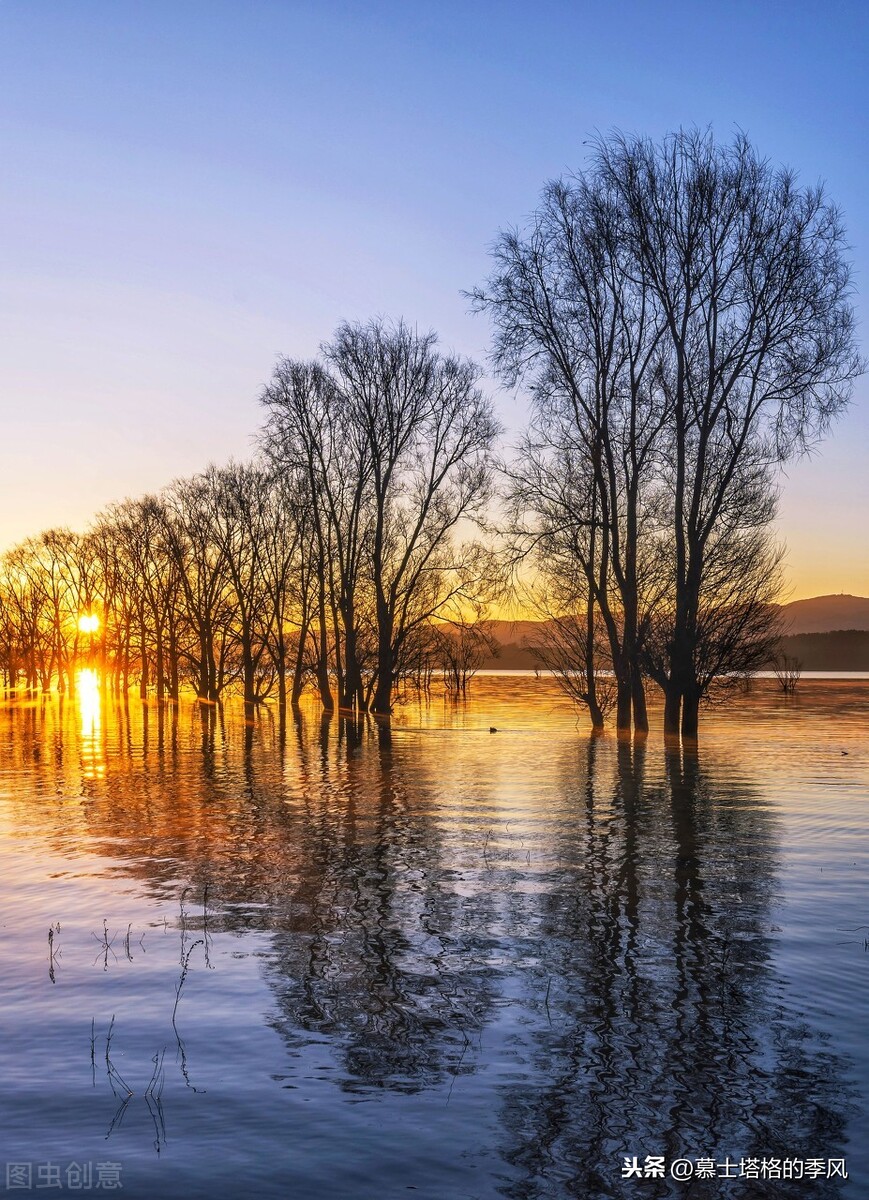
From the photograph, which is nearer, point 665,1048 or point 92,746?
point 665,1048

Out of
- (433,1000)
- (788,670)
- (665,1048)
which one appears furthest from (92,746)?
(788,670)

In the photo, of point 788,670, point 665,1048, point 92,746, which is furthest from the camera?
point 788,670

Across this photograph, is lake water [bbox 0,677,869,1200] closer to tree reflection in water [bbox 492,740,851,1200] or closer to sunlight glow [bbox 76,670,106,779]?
tree reflection in water [bbox 492,740,851,1200]

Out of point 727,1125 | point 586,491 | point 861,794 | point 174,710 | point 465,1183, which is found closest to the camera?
point 465,1183

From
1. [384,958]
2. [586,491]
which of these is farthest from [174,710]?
[384,958]

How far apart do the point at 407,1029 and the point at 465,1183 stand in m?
2.10

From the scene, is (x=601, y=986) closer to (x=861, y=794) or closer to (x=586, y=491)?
(x=861, y=794)

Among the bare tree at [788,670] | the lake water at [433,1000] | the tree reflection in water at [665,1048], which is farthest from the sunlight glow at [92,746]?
the bare tree at [788,670]

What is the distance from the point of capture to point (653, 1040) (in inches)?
281

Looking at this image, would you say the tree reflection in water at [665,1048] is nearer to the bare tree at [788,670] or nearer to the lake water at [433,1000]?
the lake water at [433,1000]

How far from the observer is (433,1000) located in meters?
8.01

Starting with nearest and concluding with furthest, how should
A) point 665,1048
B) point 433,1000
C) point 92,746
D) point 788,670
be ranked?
point 665,1048, point 433,1000, point 92,746, point 788,670

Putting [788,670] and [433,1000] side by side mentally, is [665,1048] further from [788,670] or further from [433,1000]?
[788,670]

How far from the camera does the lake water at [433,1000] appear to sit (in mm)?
5625
